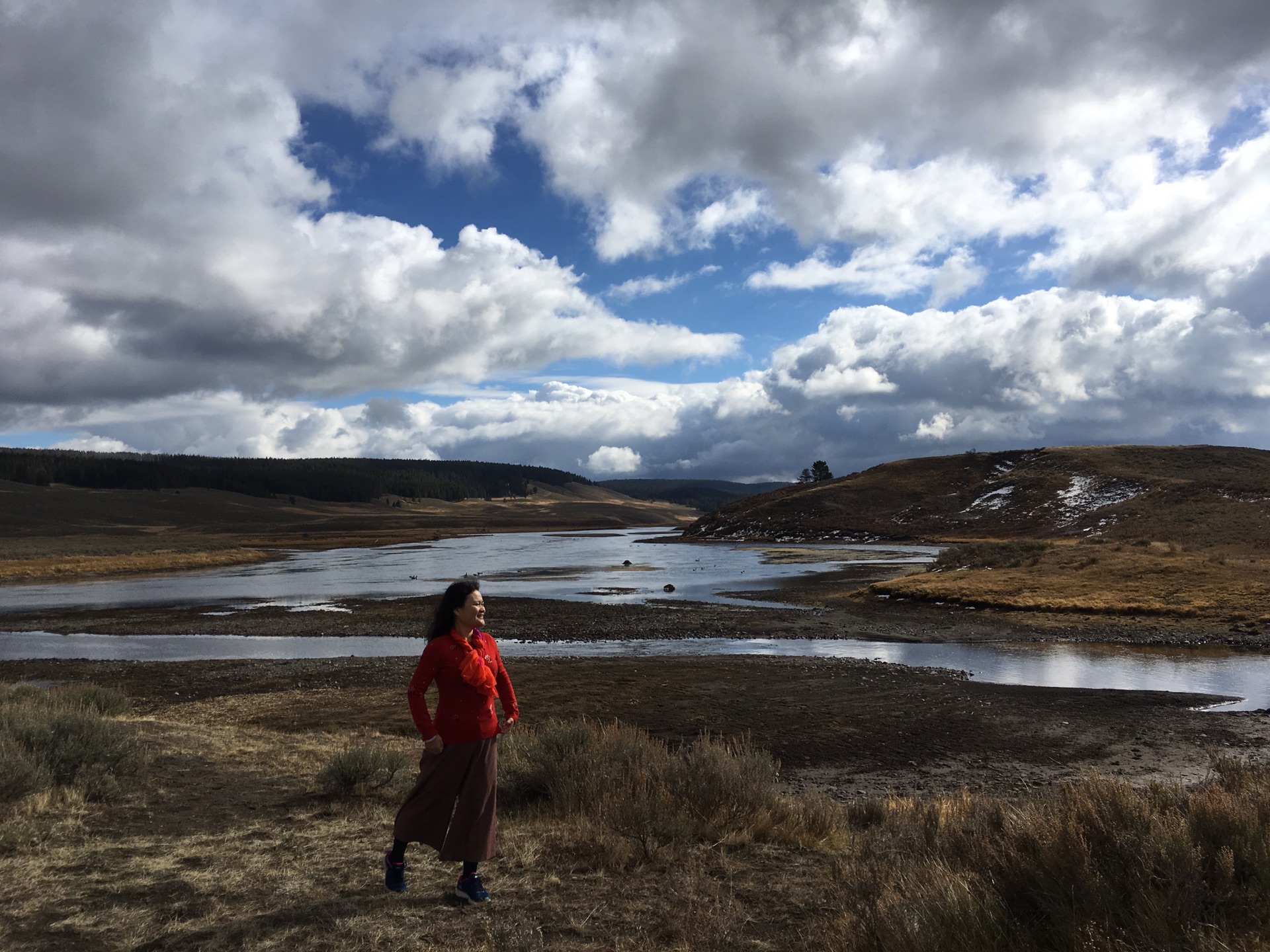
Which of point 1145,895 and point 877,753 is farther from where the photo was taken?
point 877,753

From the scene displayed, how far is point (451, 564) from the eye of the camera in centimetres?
6481

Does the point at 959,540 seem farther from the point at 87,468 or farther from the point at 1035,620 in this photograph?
the point at 87,468

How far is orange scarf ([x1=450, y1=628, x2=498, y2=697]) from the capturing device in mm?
5461

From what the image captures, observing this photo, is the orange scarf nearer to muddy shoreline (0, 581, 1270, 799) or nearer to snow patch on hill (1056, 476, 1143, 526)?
muddy shoreline (0, 581, 1270, 799)

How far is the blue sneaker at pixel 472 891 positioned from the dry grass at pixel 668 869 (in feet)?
0.38

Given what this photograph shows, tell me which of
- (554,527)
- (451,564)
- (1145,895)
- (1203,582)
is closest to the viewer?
(1145,895)

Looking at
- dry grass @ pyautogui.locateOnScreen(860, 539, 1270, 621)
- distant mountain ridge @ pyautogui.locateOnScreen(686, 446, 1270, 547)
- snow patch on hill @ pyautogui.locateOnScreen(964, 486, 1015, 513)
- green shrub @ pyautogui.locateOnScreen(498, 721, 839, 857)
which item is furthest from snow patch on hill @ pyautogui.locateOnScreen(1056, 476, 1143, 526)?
green shrub @ pyautogui.locateOnScreen(498, 721, 839, 857)

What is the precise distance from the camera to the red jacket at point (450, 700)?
5.43m

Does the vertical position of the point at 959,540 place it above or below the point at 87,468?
below

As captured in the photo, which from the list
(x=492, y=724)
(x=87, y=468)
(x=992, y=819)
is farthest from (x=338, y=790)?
(x=87, y=468)

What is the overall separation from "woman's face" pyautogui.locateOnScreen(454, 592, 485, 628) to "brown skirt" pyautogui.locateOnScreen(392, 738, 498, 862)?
88 centimetres

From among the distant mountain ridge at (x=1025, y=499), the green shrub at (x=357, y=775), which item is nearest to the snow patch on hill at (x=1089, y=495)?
the distant mountain ridge at (x=1025, y=499)

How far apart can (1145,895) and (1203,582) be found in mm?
32429

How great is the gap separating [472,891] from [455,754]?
0.94 m
